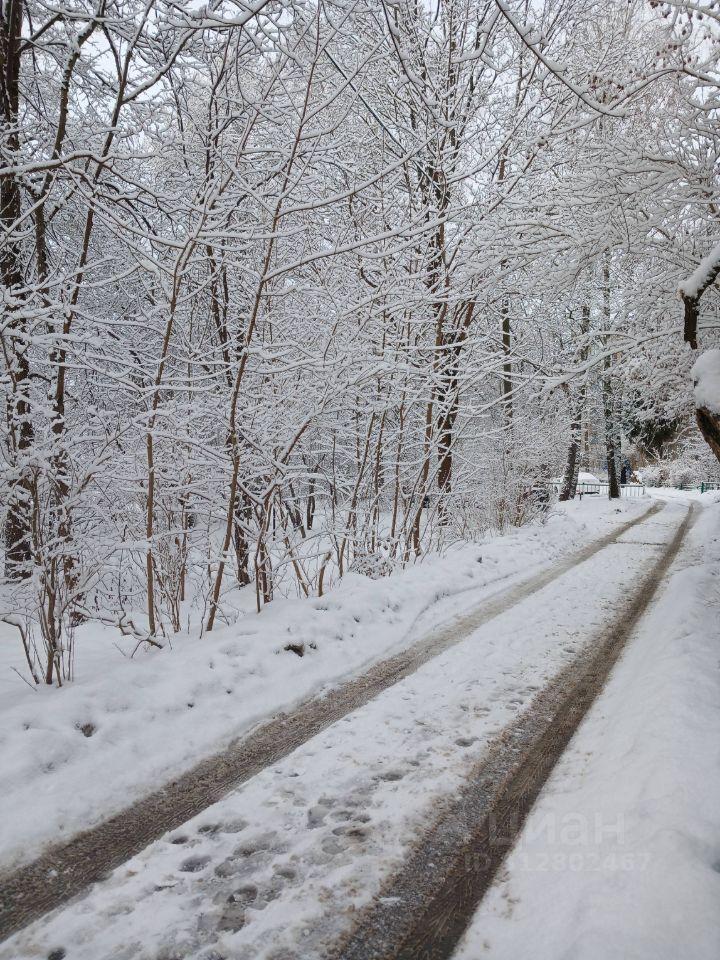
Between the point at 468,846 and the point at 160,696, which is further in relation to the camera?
the point at 160,696

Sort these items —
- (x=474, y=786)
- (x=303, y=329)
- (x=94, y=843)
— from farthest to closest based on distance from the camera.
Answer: (x=303, y=329) → (x=474, y=786) → (x=94, y=843)

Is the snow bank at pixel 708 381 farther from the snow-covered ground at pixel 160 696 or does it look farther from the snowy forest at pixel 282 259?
the snow-covered ground at pixel 160 696

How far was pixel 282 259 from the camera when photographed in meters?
6.65

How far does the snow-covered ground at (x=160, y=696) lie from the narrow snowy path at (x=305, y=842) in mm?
527

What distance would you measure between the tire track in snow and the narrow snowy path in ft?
0.26

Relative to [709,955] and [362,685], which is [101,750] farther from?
[709,955]

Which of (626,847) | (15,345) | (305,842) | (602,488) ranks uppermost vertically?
(15,345)

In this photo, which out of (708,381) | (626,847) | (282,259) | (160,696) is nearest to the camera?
(626,847)

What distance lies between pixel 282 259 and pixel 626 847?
6.14 m

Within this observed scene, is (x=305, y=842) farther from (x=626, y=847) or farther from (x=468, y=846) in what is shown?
(x=626, y=847)

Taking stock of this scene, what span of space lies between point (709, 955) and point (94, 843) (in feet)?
8.12

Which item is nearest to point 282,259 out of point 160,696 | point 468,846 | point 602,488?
point 160,696

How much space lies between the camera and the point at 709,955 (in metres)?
1.88

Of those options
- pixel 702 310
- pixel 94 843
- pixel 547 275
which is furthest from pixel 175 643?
pixel 702 310
